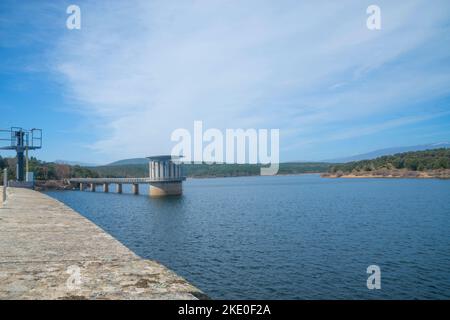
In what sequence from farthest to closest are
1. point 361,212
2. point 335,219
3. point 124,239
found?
1. point 361,212
2. point 335,219
3. point 124,239

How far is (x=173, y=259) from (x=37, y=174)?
165m

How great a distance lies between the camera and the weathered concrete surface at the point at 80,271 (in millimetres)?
5672

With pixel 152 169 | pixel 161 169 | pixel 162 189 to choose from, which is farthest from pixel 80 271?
pixel 152 169

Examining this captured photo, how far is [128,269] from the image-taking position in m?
7.20

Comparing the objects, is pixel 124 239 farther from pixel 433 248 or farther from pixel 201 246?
pixel 433 248

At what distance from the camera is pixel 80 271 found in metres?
6.94

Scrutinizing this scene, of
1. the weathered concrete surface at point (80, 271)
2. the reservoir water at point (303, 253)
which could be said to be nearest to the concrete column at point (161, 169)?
the reservoir water at point (303, 253)

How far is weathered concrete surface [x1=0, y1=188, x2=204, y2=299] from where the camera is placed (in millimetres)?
5672

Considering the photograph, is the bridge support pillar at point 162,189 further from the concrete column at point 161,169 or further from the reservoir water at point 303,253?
the reservoir water at point 303,253

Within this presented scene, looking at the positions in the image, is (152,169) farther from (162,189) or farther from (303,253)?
(303,253)

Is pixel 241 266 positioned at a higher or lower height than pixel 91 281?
lower

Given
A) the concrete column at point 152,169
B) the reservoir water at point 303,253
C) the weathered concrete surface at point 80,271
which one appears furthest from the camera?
the concrete column at point 152,169
